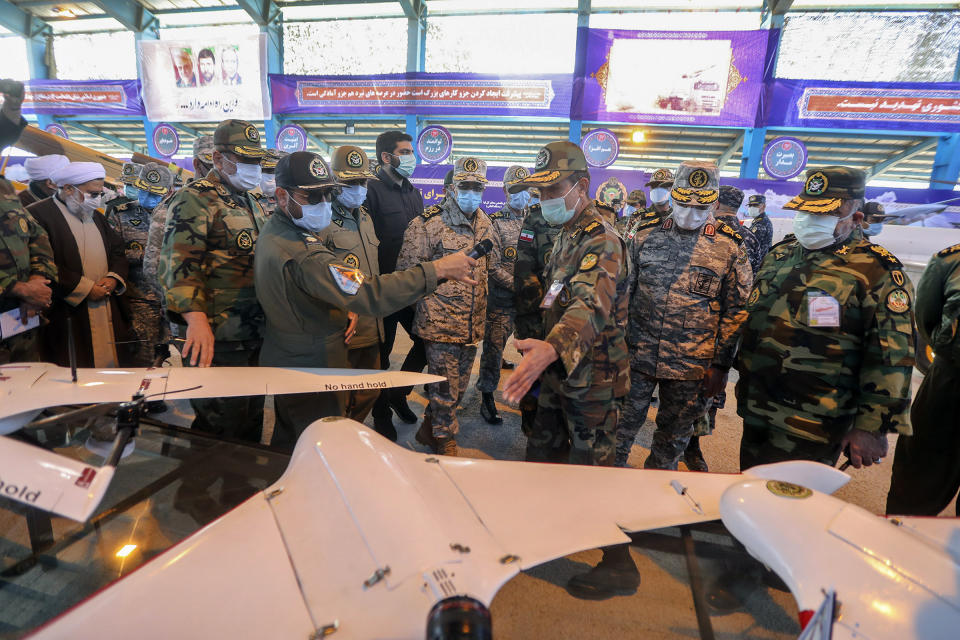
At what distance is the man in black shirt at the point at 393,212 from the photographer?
11.3 feet

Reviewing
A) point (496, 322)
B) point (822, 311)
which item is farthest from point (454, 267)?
point (496, 322)

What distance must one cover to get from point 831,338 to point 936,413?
0.84m

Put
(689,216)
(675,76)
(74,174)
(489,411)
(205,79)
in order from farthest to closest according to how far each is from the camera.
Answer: (205,79)
(675,76)
(489,411)
(74,174)
(689,216)

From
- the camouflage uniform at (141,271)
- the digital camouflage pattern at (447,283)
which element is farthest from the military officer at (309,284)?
the camouflage uniform at (141,271)

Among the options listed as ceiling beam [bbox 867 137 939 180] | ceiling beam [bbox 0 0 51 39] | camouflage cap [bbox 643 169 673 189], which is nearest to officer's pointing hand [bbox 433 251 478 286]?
camouflage cap [bbox 643 169 673 189]

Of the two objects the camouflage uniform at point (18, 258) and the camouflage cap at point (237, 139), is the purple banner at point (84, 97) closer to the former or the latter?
the camouflage uniform at point (18, 258)

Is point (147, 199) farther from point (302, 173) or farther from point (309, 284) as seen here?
point (309, 284)

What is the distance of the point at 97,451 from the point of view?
4.29ft

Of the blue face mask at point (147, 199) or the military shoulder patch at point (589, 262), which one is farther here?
the blue face mask at point (147, 199)

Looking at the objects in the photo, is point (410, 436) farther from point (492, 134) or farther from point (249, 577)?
point (492, 134)

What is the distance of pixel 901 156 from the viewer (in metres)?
9.73

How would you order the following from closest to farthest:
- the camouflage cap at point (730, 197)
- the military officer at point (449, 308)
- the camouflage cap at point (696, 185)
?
the camouflage cap at point (696, 185)
the military officer at point (449, 308)
the camouflage cap at point (730, 197)

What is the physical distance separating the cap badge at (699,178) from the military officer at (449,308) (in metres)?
1.21

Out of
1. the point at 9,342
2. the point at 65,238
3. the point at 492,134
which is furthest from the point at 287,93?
the point at 9,342
